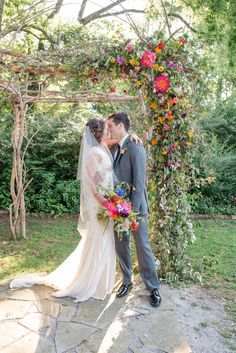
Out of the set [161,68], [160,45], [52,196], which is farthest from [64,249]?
[160,45]

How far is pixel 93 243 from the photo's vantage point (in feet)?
12.8

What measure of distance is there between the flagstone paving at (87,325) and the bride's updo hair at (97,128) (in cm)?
172

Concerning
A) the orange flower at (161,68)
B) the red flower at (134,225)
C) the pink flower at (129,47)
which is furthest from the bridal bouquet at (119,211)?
the pink flower at (129,47)

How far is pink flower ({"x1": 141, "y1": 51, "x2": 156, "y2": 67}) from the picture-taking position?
3.63 metres

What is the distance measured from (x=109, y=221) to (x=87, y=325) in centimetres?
110

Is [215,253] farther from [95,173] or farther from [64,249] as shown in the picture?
[95,173]

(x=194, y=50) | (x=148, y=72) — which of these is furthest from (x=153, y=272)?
(x=194, y=50)

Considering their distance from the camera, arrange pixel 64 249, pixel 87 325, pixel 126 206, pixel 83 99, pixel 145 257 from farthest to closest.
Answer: pixel 64 249 → pixel 83 99 → pixel 145 257 → pixel 126 206 → pixel 87 325

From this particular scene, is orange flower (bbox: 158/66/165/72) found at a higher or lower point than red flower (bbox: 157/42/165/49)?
lower

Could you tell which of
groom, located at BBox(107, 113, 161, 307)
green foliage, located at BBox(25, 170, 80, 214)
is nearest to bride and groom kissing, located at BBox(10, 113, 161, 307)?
groom, located at BBox(107, 113, 161, 307)

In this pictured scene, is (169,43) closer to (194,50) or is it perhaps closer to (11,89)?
(194,50)

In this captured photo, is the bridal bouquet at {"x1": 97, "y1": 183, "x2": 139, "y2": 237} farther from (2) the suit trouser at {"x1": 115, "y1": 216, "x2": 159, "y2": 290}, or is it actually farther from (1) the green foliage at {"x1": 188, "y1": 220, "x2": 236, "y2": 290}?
(1) the green foliage at {"x1": 188, "y1": 220, "x2": 236, "y2": 290}

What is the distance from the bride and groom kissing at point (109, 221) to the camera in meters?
3.70

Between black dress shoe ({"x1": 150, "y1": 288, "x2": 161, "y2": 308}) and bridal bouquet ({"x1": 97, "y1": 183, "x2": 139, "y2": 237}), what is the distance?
0.69 metres
